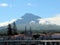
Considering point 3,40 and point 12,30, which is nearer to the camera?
point 3,40

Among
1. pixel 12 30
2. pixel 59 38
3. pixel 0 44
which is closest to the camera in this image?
pixel 0 44

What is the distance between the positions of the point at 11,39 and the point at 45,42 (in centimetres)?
369

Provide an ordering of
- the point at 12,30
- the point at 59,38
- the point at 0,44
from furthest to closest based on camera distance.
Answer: the point at 12,30
the point at 59,38
the point at 0,44

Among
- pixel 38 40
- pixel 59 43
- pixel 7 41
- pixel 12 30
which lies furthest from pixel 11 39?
pixel 12 30

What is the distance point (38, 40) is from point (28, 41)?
1.04 meters

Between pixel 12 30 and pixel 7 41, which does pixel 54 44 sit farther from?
pixel 12 30

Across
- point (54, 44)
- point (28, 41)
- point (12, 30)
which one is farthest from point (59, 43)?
point (12, 30)

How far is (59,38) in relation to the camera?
29750 mm

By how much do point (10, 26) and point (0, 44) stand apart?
11.4 m

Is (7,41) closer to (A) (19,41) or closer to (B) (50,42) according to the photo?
(A) (19,41)

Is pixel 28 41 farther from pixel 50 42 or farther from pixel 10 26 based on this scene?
pixel 10 26

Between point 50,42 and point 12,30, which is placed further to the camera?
point 12,30

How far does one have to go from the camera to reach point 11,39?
29.2 m

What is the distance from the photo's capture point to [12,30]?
37562mm
